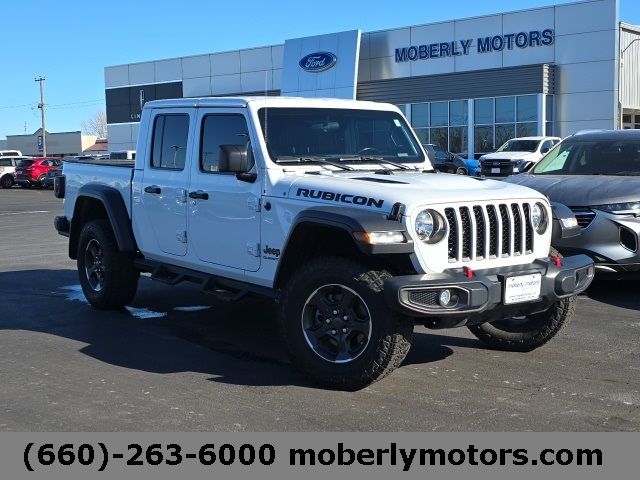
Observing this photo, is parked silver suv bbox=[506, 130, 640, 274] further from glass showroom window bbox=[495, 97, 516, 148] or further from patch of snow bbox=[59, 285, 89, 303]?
glass showroom window bbox=[495, 97, 516, 148]

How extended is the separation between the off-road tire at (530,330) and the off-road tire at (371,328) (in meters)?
1.32

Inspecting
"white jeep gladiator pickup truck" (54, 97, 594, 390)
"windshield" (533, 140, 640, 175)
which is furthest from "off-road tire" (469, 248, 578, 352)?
"windshield" (533, 140, 640, 175)

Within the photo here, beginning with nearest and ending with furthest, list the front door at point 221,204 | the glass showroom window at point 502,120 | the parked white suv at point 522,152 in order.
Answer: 1. the front door at point 221,204
2. the parked white suv at point 522,152
3. the glass showroom window at point 502,120

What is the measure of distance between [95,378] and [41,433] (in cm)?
118

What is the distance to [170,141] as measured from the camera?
24.2 ft

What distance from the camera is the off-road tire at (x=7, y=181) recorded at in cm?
4242

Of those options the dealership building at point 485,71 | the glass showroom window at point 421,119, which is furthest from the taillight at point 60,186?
the glass showroom window at point 421,119

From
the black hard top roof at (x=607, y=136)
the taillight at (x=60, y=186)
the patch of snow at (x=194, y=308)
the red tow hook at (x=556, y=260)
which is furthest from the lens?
the black hard top roof at (x=607, y=136)

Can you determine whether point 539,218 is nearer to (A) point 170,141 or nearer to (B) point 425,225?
(B) point 425,225

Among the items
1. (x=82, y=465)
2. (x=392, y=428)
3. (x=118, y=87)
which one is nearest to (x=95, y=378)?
(x=82, y=465)

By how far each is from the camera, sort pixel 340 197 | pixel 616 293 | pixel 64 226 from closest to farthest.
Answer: pixel 340 197, pixel 616 293, pixel 64 226

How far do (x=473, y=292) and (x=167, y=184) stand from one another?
323cm

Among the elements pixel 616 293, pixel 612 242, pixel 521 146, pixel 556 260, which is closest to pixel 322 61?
pixel 521 146

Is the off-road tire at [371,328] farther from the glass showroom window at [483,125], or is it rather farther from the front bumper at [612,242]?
the glass showroom window at [483,125]
